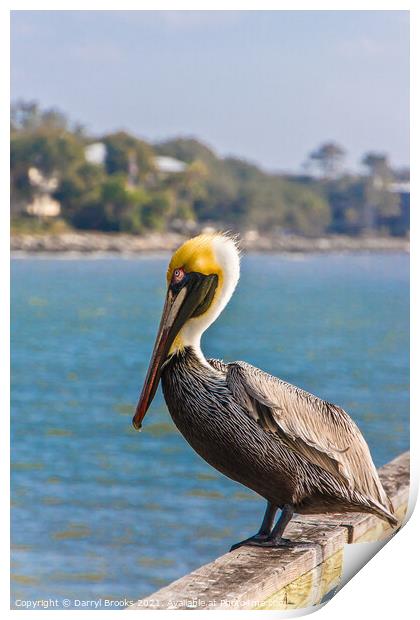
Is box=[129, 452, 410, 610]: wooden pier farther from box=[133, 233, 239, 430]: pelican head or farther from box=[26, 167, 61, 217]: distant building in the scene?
box=[26, 167, 61, 217]: distant building

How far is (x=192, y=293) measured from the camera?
2.98 m

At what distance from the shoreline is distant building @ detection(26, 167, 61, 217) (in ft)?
3.12

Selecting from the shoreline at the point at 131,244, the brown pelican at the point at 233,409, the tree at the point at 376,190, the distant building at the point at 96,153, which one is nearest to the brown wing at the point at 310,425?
the brown pelican at the point at 233,409

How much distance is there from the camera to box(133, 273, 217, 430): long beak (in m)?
2.98

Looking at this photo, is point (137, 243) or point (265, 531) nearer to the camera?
point (265, 531)

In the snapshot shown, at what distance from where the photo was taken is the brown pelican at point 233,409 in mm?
2969

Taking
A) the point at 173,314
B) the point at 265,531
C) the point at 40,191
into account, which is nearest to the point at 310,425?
the point at 265,531

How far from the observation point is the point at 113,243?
5234 centimetres

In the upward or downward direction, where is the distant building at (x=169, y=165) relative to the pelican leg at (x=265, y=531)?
upward

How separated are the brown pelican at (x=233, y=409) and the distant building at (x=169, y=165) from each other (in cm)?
5254

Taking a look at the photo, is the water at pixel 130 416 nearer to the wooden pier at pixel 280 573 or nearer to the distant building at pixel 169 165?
the wooden pier at pixel 280 573

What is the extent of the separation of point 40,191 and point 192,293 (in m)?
44.4

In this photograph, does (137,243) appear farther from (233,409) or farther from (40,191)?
(233,409)

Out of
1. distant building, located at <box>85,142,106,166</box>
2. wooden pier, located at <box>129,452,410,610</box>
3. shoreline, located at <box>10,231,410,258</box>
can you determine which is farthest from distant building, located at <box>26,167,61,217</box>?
wooden pier, located at <box>129,452,410,610</box>
